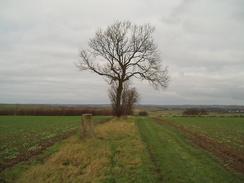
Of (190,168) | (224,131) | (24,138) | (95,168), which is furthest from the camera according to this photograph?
(224,131)

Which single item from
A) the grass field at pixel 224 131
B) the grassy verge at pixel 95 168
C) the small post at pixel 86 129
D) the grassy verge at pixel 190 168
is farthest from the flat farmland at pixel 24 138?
the grass field at pixel 224 131

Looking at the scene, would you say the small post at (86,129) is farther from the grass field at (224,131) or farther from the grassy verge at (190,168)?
the grass field at (224,131)

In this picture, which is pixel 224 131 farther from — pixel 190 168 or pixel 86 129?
pixel 190 168

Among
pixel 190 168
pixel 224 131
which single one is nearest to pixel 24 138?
pixel 190 168

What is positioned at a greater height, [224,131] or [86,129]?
[86,129]

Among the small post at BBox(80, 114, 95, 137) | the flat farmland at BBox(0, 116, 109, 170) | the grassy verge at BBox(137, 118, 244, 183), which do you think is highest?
the small post at BBox(80, 114, 95, 137)

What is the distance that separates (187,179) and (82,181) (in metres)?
3.20

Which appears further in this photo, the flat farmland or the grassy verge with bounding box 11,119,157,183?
the flat farmland

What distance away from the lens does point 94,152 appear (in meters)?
14.2

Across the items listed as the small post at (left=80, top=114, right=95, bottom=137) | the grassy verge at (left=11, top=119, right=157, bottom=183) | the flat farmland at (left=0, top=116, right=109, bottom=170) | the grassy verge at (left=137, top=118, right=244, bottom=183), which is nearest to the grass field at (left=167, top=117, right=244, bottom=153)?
the grassy verge at (left=137, top=118, right=244, bottom=183)

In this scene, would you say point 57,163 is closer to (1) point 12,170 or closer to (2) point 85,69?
(1) point 12,170

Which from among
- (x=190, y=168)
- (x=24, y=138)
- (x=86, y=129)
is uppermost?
(x=86, y=129)

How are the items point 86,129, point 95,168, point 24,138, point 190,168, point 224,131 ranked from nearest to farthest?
point 95,168 → point 190,168 → point 86,129 → point 24,138 → point 224,131

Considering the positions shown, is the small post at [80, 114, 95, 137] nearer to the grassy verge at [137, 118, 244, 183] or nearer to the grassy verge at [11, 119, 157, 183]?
the grassy verge at [11, 119, 157, 183]
